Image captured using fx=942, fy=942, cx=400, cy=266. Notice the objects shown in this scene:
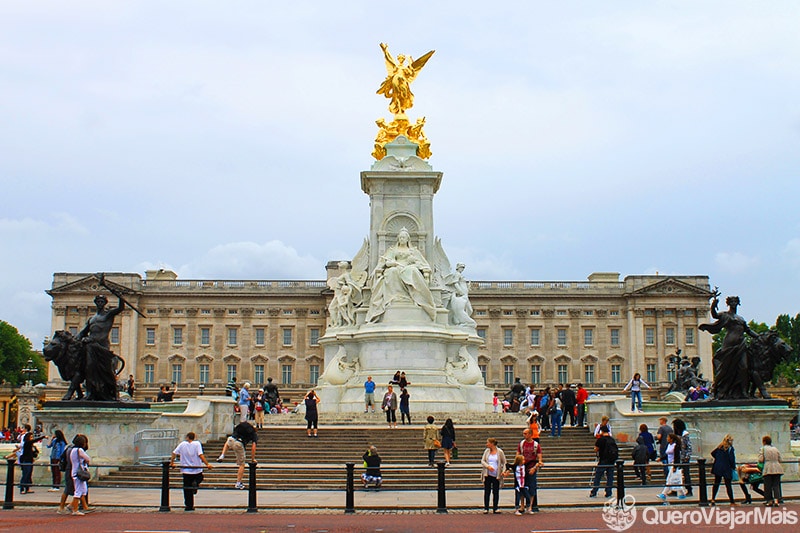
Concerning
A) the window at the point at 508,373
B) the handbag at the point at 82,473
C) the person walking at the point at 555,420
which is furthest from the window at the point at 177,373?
the handbag at the point at 82,473

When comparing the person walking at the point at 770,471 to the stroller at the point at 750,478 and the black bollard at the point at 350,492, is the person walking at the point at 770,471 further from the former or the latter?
the black bollard at the point at 350,492

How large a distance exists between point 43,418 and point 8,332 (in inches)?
3631

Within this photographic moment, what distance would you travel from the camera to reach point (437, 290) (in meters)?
38.8

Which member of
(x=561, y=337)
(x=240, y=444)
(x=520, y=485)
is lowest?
(x=520, y=485)

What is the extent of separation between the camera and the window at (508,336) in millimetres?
100500

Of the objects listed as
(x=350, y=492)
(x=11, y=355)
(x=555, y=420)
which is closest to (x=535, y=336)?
(x=11, y=355)

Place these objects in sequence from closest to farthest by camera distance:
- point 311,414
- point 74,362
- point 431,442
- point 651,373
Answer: point 431,442 < point 74,362 < point 311,414 < point 651,373

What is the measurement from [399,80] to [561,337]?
63624 millimetres

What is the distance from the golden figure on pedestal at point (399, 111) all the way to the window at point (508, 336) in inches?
2413

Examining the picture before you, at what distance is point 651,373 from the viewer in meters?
99.0

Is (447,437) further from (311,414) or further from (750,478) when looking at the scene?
(750,478)

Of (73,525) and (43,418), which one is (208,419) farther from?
(73,525)

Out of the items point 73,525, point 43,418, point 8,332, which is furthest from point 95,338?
point 8,332

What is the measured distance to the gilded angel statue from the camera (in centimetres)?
4134
